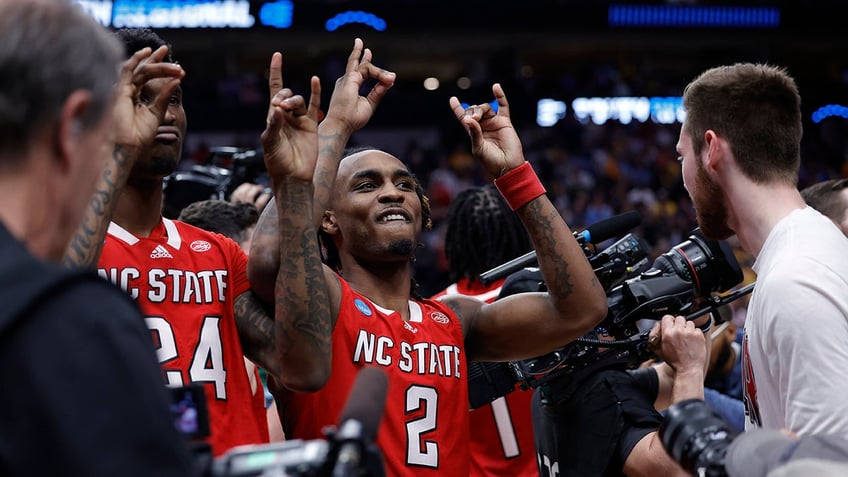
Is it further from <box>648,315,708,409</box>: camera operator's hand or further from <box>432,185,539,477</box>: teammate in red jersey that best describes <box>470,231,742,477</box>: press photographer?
<box>432,185,539,477</box>: teammate in red jersey

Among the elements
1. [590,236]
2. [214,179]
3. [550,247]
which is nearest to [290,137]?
[550,247]

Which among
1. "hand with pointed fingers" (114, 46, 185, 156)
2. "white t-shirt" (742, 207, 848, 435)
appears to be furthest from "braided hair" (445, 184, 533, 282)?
"hand with pointed fingers" (114, 46, 185, 156)

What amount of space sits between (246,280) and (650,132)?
50.6ft

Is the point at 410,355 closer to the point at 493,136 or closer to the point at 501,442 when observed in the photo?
the point at 493,136

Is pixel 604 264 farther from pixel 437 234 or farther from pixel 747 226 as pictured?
pixel 437 234

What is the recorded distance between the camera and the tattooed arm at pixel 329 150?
266 cm

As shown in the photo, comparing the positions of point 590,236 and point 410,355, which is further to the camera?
point 590,236

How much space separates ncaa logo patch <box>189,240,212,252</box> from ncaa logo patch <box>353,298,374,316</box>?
478 mm

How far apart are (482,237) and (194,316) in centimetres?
186

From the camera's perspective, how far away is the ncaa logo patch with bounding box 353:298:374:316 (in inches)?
116

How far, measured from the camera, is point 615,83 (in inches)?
701

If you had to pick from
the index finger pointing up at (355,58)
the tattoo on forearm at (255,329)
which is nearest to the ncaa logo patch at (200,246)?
the tattoo on forearm at (255,329)

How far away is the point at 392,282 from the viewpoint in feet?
10.3

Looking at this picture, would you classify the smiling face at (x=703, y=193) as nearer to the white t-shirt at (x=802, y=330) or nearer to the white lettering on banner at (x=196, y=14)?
→ the white t-shirt at (x=802, y=330)
